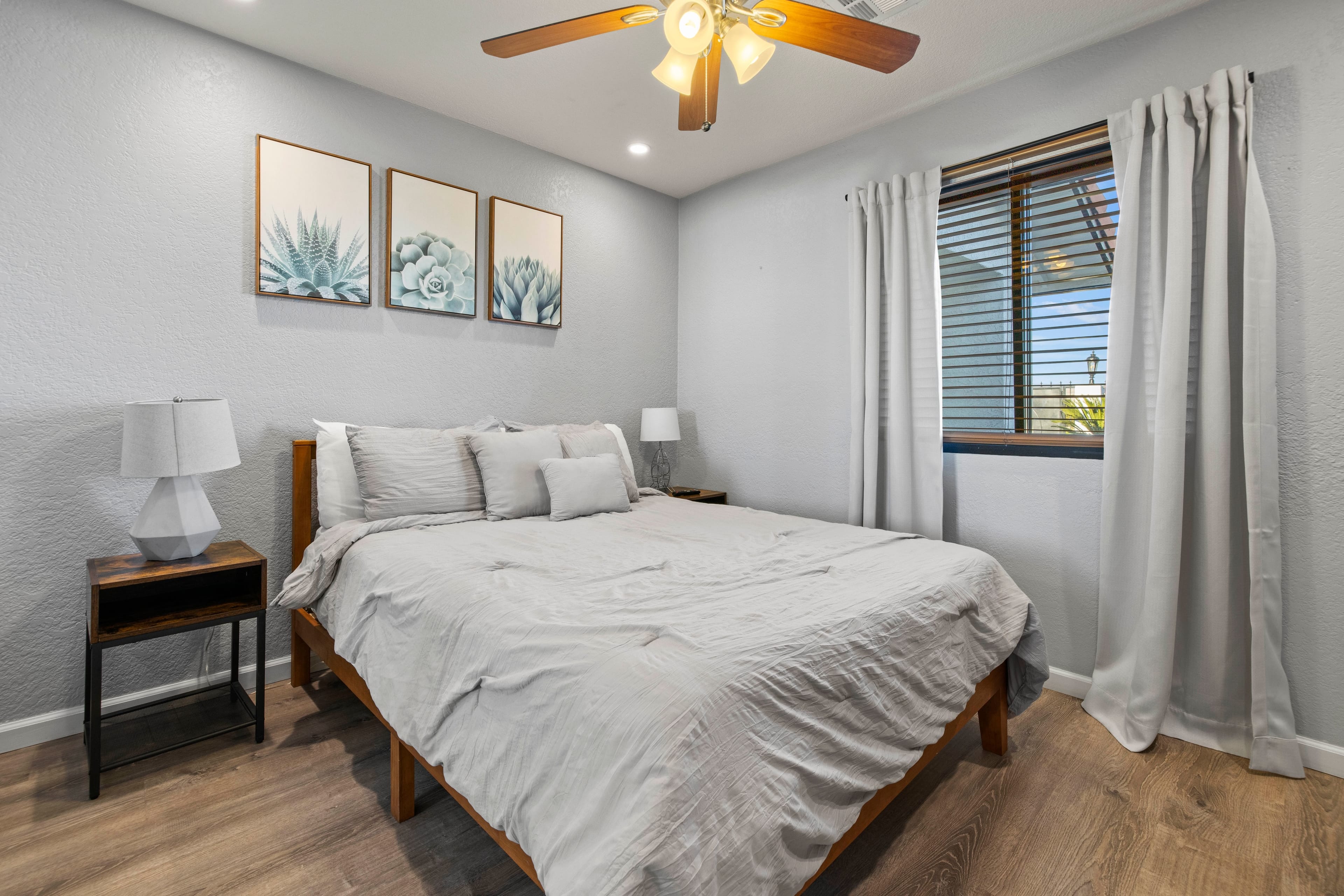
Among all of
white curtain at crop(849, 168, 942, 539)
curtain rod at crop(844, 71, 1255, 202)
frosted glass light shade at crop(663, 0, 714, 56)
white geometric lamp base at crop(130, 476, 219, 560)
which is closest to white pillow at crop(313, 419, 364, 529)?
white geometric lamp base at crop(130, 476, 219, 560)

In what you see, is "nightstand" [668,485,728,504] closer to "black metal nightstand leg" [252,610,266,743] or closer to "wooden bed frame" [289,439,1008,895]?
"wooden bed frame" [289,439,1008,895]

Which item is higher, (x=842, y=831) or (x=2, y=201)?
(x=2, y=201)

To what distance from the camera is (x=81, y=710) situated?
217cm

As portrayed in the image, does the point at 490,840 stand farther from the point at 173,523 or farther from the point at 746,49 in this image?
the point at 746,49

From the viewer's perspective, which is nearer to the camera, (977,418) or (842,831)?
(842,831)

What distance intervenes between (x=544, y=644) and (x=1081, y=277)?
2.51 m

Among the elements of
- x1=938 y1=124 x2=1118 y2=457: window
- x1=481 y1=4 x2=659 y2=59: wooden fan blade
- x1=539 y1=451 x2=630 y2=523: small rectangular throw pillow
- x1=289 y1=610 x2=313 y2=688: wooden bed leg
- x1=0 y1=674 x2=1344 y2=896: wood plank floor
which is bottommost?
x1=0 y1=674 x2=1344 y2=896: wood plank floor

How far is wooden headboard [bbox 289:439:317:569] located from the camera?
8.32 feet

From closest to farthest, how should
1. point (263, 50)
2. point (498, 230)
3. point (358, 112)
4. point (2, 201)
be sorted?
point (2, 201) → point (263, 50) → point (358, 112) → point (498, 230)

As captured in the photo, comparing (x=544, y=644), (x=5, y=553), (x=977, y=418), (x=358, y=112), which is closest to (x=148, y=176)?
(x=358, y=112)

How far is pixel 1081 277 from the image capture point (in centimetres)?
250

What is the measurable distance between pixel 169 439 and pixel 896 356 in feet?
9.23

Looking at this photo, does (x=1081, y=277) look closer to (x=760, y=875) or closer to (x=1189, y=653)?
(x=1189, y=653)

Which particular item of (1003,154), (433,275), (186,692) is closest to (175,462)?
(186,692)
